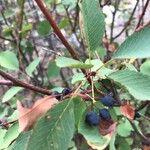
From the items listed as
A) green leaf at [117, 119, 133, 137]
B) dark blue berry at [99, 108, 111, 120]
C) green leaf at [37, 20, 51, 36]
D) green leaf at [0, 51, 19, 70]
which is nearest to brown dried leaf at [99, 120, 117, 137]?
dark blue berry at [99, 108, 111, 120]

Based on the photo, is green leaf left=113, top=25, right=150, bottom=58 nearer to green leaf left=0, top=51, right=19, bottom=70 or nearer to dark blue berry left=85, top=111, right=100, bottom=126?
dark blue berry left=85, top=111, right=100, bottom=126

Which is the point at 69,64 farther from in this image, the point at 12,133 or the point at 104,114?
the point at 12,133

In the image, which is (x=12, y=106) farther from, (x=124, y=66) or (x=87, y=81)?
(x=87, y=81)

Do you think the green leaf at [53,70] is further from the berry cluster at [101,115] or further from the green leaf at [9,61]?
the berry cluster at [101,115]

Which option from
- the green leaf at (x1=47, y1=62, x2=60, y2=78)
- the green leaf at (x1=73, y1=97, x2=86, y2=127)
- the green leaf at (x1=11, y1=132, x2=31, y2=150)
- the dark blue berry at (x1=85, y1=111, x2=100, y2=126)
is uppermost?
the green leaf at (x1=73, y1=97, x2=86, y2=127)

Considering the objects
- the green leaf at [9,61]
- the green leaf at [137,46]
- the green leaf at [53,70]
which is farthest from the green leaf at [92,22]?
the green leaf at [53,70]

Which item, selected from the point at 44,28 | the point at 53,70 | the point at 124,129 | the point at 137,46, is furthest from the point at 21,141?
the point at 53,70

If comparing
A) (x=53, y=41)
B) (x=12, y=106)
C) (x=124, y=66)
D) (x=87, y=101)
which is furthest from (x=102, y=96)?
(x=53, y=41)
